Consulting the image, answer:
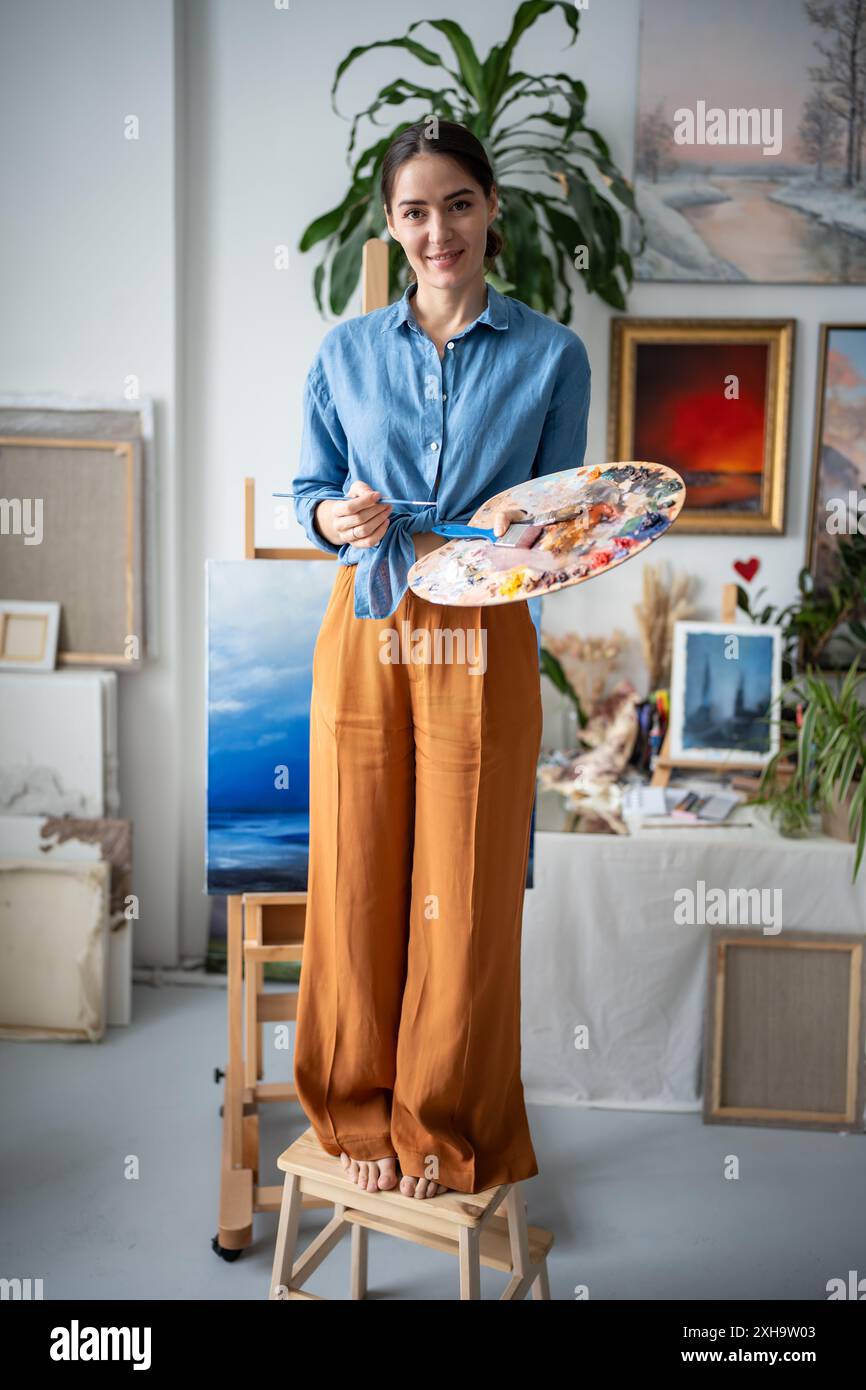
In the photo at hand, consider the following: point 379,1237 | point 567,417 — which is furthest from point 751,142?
point 379,1237

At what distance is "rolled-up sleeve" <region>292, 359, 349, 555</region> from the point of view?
5.45 feet

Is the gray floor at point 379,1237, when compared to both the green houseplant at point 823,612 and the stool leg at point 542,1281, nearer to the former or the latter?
the stool leg at point 542,1281

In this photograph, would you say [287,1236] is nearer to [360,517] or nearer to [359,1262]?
[359,1262]

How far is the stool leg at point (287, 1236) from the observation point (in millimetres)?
1756

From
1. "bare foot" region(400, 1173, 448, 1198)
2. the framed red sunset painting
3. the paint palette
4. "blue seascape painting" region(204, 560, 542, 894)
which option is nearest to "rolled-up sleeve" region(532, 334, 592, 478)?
the paint palette

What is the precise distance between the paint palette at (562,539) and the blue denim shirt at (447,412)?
0.08m

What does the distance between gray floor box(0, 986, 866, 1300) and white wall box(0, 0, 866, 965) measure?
36.6 inches

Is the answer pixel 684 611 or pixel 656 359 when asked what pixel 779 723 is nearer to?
pixel 684 611

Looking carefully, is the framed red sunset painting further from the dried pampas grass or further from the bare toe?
the bare toe

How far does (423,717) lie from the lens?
5.30ft

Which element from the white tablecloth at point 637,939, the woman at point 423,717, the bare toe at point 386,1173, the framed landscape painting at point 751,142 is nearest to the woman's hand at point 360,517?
the woman at point 423,717

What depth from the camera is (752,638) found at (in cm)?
296
